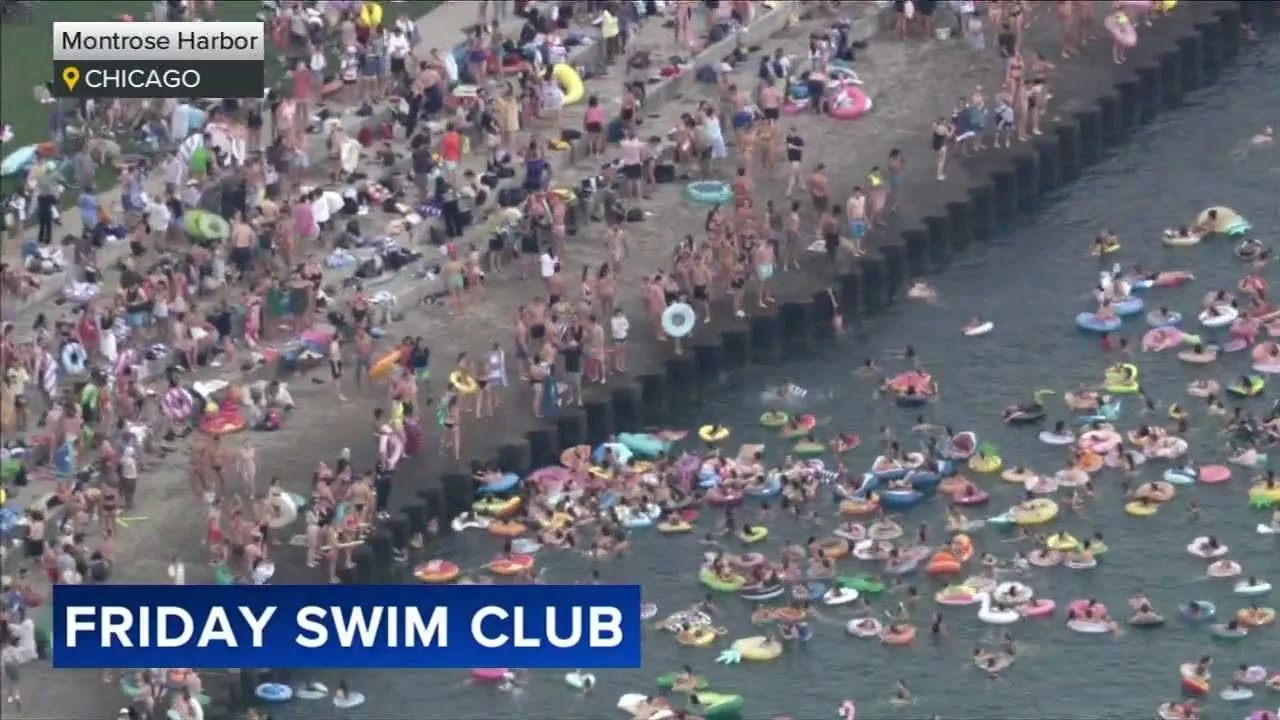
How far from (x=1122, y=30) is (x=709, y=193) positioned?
12.1m

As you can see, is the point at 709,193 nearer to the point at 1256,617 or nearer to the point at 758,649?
the point at 758,649

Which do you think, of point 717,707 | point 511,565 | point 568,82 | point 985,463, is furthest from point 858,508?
point 568,82

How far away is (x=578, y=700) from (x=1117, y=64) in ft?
93.2

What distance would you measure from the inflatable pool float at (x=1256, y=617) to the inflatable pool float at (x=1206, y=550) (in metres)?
2.10

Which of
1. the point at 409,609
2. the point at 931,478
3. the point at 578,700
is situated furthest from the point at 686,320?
the point at 409,609

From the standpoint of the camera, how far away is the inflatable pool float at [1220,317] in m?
89.5

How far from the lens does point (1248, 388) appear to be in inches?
3425

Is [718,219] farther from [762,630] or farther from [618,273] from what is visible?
[762,630]

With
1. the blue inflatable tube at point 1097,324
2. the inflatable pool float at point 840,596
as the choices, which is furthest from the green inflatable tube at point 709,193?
the inflatable pool float at point 840,596

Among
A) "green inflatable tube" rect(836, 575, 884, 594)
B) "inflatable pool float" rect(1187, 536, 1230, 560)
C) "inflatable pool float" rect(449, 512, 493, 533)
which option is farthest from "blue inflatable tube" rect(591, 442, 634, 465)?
"inflatable pool float" rect(1187, 536, 1230, 560)

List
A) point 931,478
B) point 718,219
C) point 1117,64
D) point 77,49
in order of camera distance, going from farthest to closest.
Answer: point 1117,64, point 718,219, point 931,478, point 77,49

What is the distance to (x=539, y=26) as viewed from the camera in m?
96.8

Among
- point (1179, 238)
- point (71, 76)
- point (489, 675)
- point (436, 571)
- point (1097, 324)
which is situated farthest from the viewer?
point (1179, 238)

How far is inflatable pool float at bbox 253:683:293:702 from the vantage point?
78312 millimetres
